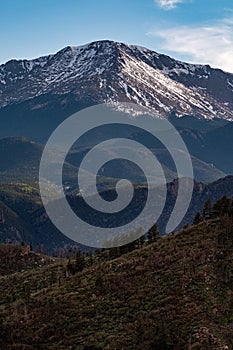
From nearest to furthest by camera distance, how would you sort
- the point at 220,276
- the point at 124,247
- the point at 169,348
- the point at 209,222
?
the point at 169,348 < the point at 220,276 < the point at 209,222 < the point at 124,247

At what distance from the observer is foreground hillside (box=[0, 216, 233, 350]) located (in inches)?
2132

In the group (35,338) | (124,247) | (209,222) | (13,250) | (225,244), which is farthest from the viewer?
(13,250)

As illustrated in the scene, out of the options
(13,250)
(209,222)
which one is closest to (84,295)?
(209,222)

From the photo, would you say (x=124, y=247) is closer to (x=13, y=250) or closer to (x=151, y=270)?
(x=151, y=270)

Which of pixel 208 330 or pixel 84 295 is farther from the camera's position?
pixel 84 295

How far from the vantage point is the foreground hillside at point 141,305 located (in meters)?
54.2

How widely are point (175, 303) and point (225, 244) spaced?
19599 millimetres

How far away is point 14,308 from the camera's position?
72.9 meters

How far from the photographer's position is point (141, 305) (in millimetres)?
63188

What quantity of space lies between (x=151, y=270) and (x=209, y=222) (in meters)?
23.5

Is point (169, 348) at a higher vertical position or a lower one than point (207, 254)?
lower

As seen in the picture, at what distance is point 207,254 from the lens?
245 ft

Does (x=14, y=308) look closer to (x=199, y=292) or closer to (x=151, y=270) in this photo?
(x=151, y=270)

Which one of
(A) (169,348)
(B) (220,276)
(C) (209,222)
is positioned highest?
(C) (209,222)
